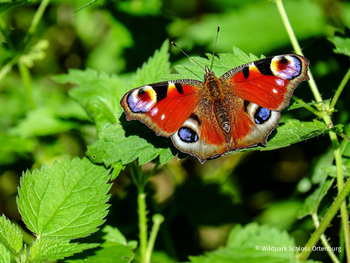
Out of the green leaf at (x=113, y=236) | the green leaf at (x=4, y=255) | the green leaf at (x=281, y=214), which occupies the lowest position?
the green leaf at (x=281, y=214)

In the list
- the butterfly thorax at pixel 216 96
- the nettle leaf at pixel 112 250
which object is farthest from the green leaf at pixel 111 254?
the butterfly thorax at pixel 216 96

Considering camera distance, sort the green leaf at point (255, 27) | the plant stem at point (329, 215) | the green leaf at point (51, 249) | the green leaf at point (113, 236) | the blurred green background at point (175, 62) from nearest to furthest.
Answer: the green leaf at point (51, 249), the plant stem at point (329, 215), the green leaf at point (113, 236), the blurred green background at point (175, 62), the green leaf at point (255, 27)

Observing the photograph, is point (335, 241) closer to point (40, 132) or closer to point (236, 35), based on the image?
point (236, 35)

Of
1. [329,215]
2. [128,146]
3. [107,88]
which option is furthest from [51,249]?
[329,215]

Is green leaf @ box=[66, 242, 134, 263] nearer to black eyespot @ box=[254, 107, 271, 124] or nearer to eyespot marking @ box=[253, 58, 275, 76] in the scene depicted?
black eyespot @ box=[254, 107, 271, 124]

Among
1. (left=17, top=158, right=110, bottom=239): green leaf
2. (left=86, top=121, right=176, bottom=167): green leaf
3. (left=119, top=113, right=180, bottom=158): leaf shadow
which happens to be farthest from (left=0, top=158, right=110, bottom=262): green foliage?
(left=119, top=113, right=180, bottom=158): leaf shadow

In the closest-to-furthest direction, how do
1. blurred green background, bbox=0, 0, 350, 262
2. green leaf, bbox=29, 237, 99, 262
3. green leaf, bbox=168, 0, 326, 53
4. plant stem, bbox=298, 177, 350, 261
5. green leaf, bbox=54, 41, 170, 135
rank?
green leaf, bbox=29, 237, 99, 262
plant stem, bbox=298, 177, 350, 261
green leaf, bbox=54, 41, 170, 135
blurred green background, bbox=0, 0, 350, 262
green leaf, bbox=168, 0, 326, 53

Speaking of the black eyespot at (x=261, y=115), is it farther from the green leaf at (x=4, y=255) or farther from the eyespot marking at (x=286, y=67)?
the green leaf at (x=4, y=255)
